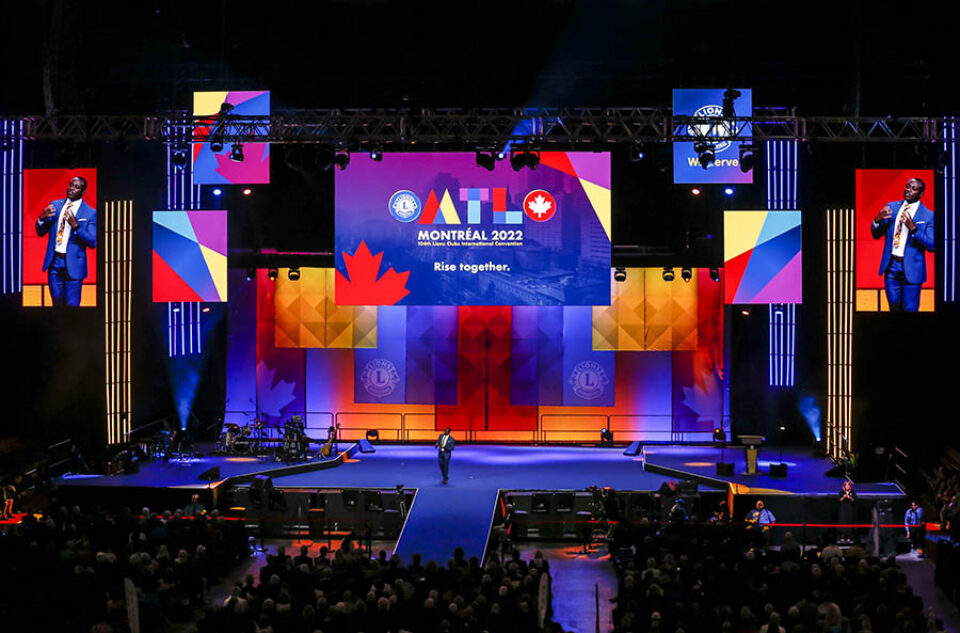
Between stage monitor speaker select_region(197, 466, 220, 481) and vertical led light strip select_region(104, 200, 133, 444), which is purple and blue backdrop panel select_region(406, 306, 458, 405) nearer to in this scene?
vertical led light strip select_region(104, 200, 133, 444)

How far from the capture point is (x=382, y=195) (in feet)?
78.2

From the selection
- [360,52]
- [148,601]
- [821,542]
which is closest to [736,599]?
[821,542]

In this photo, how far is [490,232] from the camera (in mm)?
23547

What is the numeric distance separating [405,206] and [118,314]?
621cm

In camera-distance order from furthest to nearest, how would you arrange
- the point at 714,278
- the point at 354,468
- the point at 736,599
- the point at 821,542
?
the point at 714,278
the point at 354,468
the point at 821,542
the point at 736,599

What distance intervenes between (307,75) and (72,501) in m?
9.82

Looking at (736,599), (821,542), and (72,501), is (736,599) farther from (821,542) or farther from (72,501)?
(72,501)

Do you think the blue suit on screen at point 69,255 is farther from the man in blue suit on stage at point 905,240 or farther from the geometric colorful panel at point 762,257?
the man in blue suit on stage at point 905,240

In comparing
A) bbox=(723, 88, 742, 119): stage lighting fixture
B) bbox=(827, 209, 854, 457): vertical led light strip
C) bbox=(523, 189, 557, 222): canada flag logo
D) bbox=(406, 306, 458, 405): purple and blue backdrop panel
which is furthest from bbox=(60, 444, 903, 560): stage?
bbox=(723, 88, 742, 119): stage lighting fixture

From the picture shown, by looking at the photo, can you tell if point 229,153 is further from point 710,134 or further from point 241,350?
point 710,134

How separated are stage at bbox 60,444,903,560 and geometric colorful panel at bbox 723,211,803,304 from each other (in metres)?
3.46

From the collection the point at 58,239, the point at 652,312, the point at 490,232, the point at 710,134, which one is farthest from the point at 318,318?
the point at 710,134

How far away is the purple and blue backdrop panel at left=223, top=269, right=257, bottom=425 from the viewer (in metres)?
27.2

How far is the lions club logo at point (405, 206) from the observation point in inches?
933
